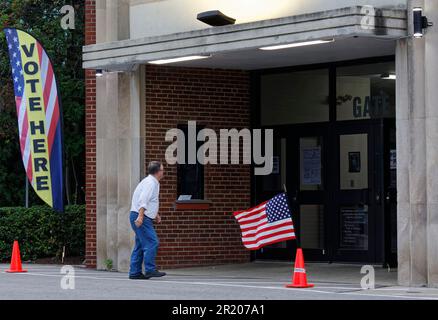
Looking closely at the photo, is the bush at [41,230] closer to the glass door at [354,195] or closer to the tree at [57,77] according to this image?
the tree at [57,77]

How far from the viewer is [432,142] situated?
51.5ft

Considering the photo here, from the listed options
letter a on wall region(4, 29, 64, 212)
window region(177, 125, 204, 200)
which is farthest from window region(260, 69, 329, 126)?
letter a on wall region(4, 29, 64, 212)

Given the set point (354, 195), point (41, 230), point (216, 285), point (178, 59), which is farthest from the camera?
point (41, 230)

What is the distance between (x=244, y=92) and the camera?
2105 centimetres

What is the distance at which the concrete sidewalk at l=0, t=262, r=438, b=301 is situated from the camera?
47.4ft

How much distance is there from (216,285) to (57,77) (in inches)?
406

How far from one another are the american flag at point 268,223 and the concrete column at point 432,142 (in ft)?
7.52

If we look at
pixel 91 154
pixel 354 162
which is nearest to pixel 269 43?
pixel 354 162

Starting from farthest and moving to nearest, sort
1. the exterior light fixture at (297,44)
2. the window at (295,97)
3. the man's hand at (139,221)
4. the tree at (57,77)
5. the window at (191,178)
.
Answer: the tree at (57,77), the window at (295,97), the window at (191,178), the man's hand at (139,221), the exterior light fixture at (297,44)

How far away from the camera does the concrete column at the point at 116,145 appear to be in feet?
63.5

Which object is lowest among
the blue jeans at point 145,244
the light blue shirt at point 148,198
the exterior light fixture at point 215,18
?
the blue jeans at point 145,244

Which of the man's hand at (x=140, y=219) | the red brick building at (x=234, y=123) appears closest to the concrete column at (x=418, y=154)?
the red brick building at (x=234, y=123)

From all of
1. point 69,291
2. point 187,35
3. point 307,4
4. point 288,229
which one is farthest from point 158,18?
point 69,291

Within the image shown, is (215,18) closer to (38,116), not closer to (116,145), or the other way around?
(116,145)
